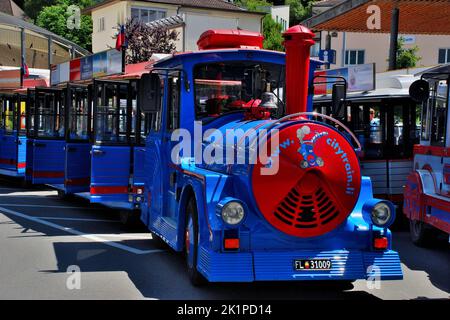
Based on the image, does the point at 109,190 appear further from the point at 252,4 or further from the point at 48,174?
the point at 252,4

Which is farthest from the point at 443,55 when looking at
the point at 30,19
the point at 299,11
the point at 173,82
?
the point at 30,19

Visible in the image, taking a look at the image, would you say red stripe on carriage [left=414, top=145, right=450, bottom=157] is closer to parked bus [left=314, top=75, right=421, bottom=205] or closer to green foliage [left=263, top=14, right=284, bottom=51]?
parked bus [left=314, top=75, right=421, bottom=205]

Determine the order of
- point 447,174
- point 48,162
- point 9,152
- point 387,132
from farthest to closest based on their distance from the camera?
point 9,152
point 48,162
point 387,132
point 447,174

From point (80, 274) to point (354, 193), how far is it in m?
3.33

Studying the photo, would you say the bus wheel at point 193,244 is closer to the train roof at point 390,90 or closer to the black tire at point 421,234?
the black tire at point 421,234

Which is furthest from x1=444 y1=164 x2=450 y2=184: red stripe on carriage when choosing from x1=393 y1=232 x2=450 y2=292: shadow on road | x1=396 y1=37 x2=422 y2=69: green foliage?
x1=396 y1=37 x2=422 y2=69: green foliage

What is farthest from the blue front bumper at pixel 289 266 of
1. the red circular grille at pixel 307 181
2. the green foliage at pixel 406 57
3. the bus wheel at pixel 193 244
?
the green foliage at pixel 406 57

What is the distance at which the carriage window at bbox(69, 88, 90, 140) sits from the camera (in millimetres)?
13852

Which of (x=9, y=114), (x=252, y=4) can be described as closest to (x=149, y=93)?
(x=9, y=114)

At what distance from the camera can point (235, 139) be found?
759 cm

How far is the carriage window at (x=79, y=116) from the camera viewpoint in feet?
45.4

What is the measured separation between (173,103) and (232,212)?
2.72 meters

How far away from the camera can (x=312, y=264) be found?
6828mm

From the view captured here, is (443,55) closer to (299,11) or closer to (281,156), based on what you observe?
(299,11)
